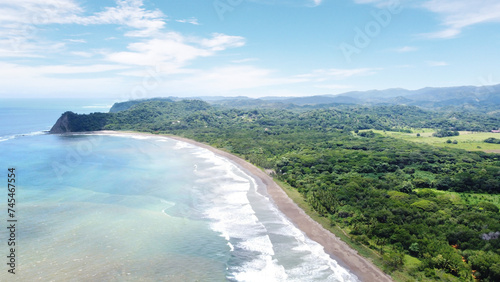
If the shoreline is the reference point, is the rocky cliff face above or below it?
above

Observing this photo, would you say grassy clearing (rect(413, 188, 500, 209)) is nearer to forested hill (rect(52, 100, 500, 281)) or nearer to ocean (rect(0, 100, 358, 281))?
forested hill (rect(52, 100, 500, 281))

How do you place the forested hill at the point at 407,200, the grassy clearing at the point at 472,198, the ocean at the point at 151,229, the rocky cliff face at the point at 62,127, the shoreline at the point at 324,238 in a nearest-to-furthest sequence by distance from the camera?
the forested hill at the point at 407,200 → the shoreline at the point at 324,238 → the ocean at the point at 151,229 → the grassy clearing at the point at 472,198 → the rocky cliff face at the point at 62,127

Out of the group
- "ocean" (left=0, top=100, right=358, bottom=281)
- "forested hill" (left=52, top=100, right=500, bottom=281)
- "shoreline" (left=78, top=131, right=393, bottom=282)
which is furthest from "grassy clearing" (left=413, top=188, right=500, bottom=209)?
"ocean" (left=0, top=100, right=358, bottom=281)

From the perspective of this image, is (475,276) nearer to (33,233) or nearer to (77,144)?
(33,233)

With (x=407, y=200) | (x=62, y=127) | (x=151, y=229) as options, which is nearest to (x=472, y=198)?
(x=407, y=200)

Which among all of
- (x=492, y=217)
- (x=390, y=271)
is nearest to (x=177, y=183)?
(x=390, y=271)

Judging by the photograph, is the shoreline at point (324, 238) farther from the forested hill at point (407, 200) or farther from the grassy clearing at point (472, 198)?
the grassy clearing at point (472, 198)

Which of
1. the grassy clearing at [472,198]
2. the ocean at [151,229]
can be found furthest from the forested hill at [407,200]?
the ocean at [151,229]

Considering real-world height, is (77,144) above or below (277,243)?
above
